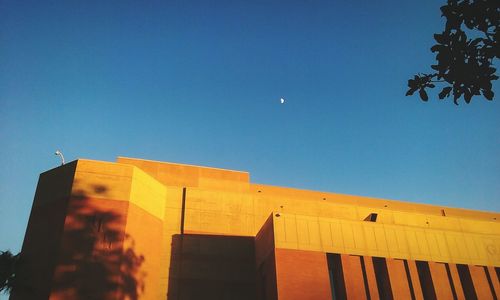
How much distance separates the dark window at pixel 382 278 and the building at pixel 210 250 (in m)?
0.08

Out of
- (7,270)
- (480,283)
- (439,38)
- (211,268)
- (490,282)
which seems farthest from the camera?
(211,268)

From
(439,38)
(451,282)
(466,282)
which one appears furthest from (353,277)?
(439,38)

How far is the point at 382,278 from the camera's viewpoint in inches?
1284

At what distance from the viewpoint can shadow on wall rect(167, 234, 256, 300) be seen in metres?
33.8

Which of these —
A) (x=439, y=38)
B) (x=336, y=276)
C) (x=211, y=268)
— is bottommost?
(x=336, y=276)

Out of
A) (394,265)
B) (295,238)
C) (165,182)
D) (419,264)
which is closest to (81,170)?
(165,182)

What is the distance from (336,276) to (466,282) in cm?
1123

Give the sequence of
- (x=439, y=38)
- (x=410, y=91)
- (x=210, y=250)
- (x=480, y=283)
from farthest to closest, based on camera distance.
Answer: (x=210, y=250), (x=480, y=283), (x=410, y=91), (x=439, y=38)

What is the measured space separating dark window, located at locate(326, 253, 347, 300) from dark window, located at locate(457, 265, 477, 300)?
35.8ft

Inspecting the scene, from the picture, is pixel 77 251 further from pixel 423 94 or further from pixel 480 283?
pixel 480 283

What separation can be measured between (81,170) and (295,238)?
675 inches

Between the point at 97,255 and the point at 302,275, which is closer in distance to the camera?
the point at 97,255

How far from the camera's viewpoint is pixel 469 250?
35.3m

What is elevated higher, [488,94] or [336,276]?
[336,276]
